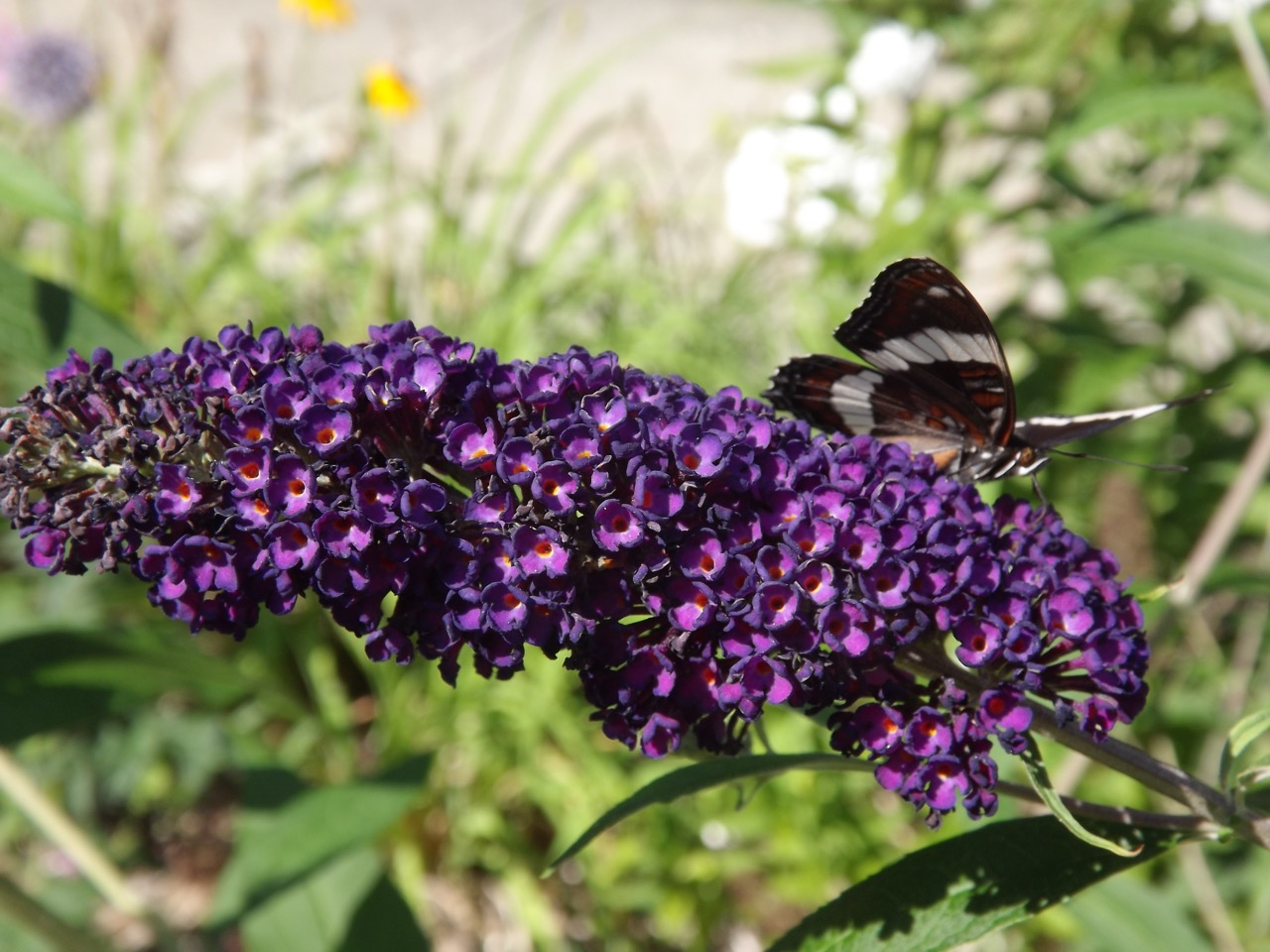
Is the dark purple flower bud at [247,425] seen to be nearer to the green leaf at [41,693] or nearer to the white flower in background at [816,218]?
the green leaf at [41,693]

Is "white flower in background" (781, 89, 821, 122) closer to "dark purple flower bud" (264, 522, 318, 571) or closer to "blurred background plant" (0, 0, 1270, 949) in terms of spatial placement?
"blurred background plant" (0, 0, 1270, 949)

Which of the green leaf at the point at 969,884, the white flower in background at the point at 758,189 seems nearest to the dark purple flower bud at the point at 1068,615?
the green leaf at the point at 969,884

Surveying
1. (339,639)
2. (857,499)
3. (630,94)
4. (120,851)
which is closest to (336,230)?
(339,639)

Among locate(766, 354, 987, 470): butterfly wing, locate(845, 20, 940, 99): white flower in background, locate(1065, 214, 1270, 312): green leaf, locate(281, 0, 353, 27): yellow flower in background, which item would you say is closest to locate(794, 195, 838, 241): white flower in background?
locate(845, 20, 940, 99): white flower in background

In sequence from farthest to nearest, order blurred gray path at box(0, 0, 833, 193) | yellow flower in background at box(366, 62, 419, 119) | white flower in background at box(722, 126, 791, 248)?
1. blurred gray path at box(0, 0, 833, 193)
2. yellow flower in background at box(366, 62, 419, 119)
3. white flower in background at box(722, 126, 791, 248)

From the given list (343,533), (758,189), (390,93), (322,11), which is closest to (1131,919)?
(343,533)

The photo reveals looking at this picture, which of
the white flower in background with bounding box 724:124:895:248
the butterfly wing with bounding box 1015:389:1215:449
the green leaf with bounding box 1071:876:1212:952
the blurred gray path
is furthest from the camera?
the blurred gray path

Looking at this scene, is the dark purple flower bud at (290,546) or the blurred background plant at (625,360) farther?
the blurred background plant at (625,360)
